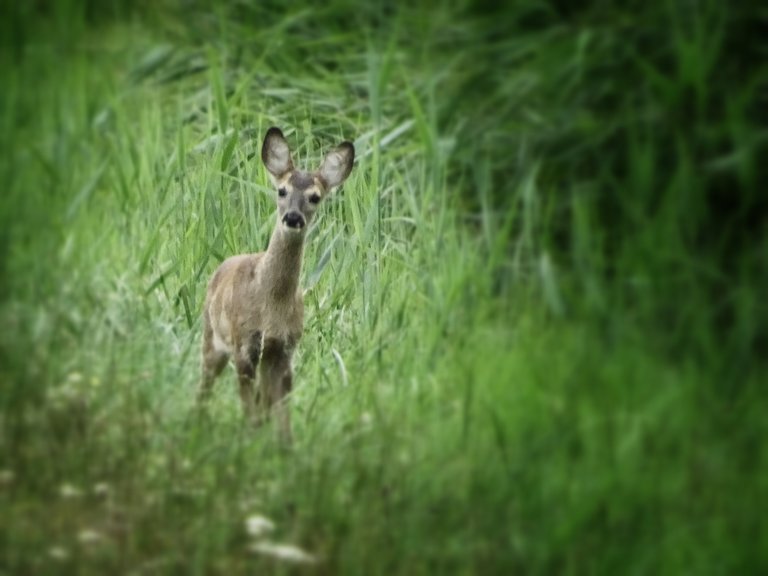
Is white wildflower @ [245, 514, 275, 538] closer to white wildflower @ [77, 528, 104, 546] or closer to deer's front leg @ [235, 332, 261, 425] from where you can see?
white wildflower @ [77, 528, 104, 546]

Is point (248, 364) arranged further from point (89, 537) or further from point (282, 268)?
point (89, 537)

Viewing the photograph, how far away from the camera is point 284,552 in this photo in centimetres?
560

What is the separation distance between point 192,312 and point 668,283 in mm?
2282

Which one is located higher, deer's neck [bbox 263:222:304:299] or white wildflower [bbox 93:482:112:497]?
deer's neck [bbox 263:222:304:299]

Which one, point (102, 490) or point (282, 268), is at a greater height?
point (282, 268)

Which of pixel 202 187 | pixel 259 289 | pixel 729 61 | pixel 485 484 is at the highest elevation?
pixel 729 61

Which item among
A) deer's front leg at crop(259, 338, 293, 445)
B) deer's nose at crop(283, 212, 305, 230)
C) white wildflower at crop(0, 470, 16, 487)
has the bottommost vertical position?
white wildflower at crop(0, 470, 16, 487)

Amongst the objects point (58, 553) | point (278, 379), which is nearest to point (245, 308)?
point (278, 379)

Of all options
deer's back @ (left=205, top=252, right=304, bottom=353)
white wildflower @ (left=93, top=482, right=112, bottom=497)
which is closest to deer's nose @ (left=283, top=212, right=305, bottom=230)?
deer's back @ (left=205, top=252, right=304, bottom=353)

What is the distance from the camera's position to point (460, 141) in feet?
22.8

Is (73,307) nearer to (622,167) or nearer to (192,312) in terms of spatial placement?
(192,312)

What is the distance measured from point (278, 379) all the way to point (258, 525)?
1.62 m

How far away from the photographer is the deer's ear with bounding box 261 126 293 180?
7289 mm

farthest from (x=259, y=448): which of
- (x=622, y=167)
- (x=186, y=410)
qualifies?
(x=622, y=167)
